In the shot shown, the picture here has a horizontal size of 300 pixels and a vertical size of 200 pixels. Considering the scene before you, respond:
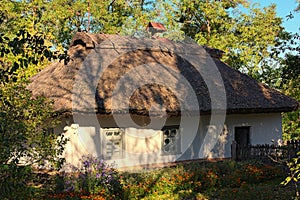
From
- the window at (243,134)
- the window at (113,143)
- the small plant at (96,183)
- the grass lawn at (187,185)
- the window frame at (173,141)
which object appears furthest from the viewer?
the window at (243,134)

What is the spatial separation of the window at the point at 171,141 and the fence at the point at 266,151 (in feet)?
6.97

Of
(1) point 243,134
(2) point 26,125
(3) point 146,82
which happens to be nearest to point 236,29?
(1) point 243,134

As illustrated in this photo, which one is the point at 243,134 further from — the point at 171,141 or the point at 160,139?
the point at 160,139

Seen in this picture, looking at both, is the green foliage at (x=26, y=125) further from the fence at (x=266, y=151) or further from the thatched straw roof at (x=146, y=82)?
the fence at (x=266, y=151)

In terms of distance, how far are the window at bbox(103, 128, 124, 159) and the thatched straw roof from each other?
4.03ft

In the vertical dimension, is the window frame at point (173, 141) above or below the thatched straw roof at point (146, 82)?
below

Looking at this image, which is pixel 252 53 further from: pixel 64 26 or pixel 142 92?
pixel 142 92

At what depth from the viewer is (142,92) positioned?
44.9 feet

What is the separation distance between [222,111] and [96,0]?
12.9m

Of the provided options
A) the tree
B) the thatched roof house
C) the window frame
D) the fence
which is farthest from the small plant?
the tree

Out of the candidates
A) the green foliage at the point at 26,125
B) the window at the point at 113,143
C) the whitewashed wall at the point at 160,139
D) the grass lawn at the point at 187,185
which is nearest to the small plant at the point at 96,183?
the grass lawn at the point at 187,185

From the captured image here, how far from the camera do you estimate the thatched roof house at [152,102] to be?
1264 cm

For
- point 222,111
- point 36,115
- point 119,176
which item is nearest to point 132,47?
point 222,111

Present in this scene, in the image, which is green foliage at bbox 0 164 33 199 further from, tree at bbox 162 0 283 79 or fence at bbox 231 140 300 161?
tree at bbox 162 0 283 79
